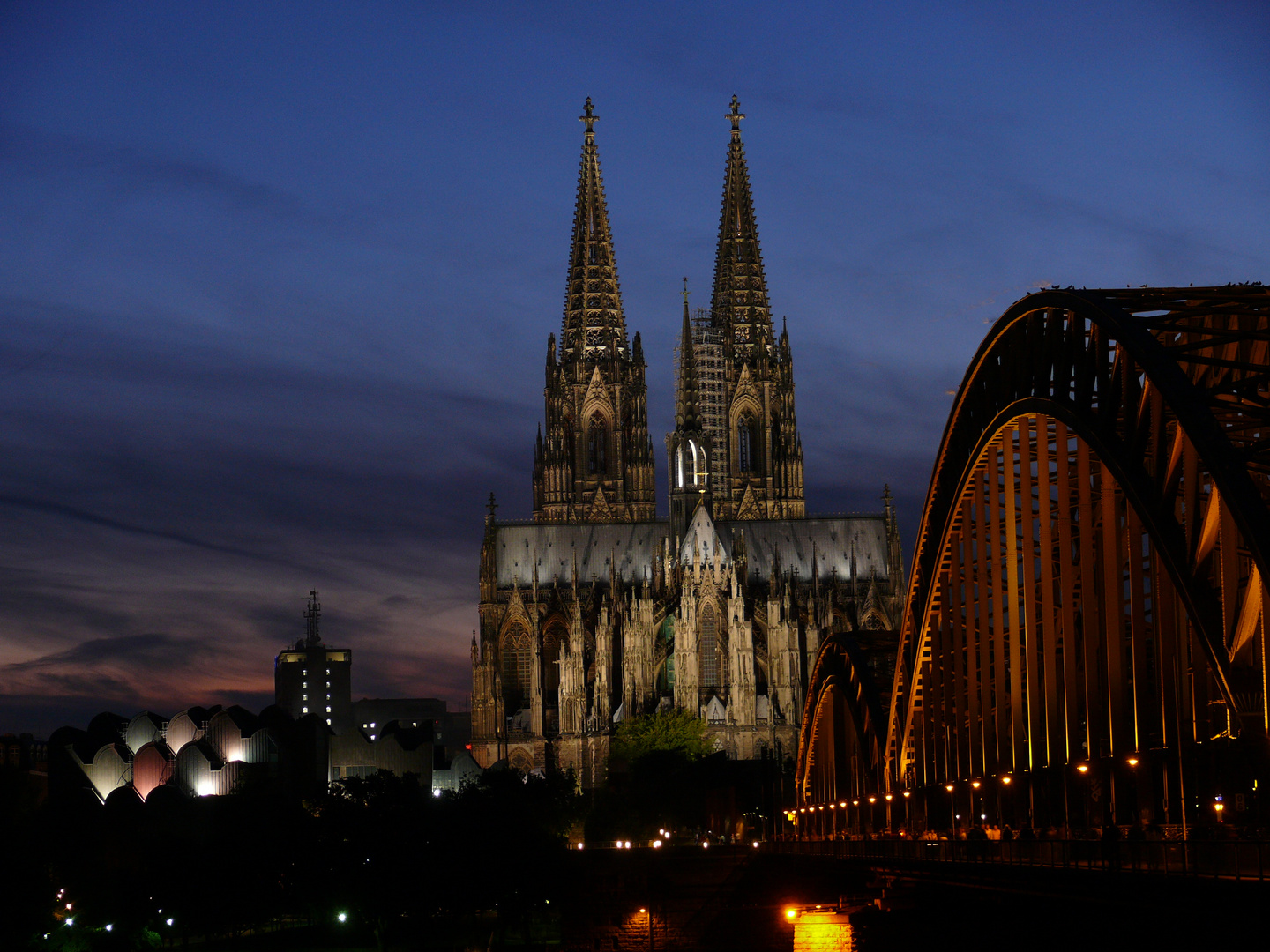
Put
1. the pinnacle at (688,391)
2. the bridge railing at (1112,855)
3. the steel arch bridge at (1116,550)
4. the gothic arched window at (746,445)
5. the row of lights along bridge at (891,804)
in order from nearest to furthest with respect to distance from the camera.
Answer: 1. the bridge railing at (1112,855)
2. the steel arch bridge at (1116,550)
3. the row of lights along bridge at (891,804)
4. the pinnacle at (688,391)
5. the gothic arched window at (746,445)

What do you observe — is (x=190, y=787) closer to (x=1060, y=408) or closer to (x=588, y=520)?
(x=588, y=520)

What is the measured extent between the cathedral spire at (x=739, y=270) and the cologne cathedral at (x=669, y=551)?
0.19 metres

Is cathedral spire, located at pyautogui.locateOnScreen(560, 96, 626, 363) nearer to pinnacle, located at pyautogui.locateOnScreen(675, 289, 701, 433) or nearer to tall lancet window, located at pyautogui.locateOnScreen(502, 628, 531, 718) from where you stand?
pinnacle, located at pyautogui.locateOnScreen(675, 289, 701, 433)

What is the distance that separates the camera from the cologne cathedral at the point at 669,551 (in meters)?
148

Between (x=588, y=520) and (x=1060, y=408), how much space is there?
134090 mm

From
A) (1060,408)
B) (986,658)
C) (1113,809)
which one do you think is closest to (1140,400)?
(1060,408)

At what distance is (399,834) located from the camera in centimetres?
9119

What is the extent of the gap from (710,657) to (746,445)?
34842 mm

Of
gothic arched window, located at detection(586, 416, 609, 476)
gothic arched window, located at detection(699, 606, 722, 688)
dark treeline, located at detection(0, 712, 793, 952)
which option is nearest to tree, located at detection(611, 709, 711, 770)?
gothic arched window, located at detection(699, 606, 722, 688)

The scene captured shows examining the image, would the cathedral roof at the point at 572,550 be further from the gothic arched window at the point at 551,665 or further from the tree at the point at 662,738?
the tree at the point at 662,738

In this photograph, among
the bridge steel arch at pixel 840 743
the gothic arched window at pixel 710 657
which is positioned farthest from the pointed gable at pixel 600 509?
the bridge steel arch at pixel 840 743

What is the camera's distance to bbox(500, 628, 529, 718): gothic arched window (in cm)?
15988

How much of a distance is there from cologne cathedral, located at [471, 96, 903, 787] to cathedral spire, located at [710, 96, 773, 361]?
0.19 m

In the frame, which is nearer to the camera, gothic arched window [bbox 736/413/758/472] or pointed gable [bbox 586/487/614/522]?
pointed gable [bbox 586/487/614/522]
